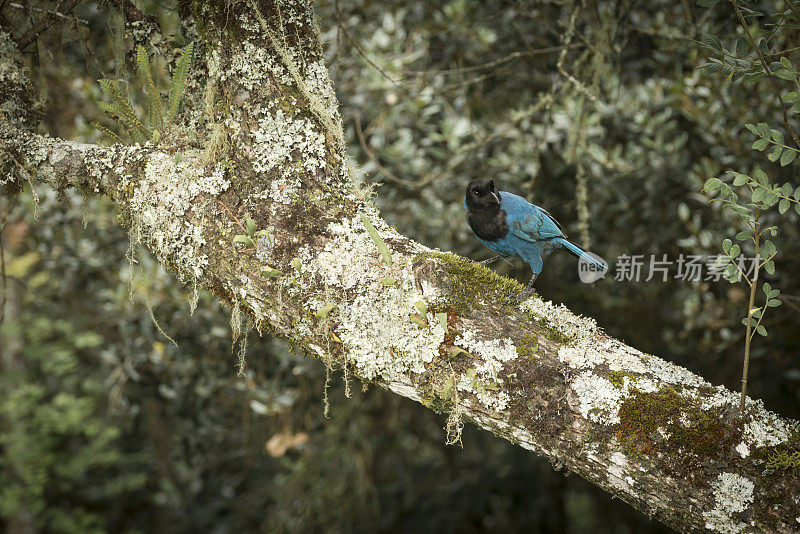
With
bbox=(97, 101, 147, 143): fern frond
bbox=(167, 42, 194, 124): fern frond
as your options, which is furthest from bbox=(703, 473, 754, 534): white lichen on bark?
bbox=(97, 101, 147, 143): fern frond

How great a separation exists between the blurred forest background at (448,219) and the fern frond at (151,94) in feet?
3.90

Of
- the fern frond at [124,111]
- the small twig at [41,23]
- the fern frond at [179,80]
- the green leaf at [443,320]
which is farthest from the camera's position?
the small twig at [41,23]

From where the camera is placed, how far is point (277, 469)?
4.67 meters

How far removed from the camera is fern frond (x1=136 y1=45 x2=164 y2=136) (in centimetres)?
176

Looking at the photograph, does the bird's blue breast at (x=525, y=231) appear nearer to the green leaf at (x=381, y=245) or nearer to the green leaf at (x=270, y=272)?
the green leaf at (x=381, y=245)

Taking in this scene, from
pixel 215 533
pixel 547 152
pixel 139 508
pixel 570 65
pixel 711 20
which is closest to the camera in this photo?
pixel 711 20

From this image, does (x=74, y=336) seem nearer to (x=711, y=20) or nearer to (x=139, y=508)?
(x=139, y=508)

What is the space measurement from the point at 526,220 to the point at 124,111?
1355 millimetres

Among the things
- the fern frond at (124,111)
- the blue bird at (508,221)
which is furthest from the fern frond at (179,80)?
the blue bird at (508,221)

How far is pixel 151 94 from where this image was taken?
179cm

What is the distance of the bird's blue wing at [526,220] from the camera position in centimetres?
201

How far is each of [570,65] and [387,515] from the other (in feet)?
12.0

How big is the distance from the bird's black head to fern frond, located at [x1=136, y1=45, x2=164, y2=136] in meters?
1.03

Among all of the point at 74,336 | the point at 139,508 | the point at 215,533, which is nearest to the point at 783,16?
the point at 215,533
